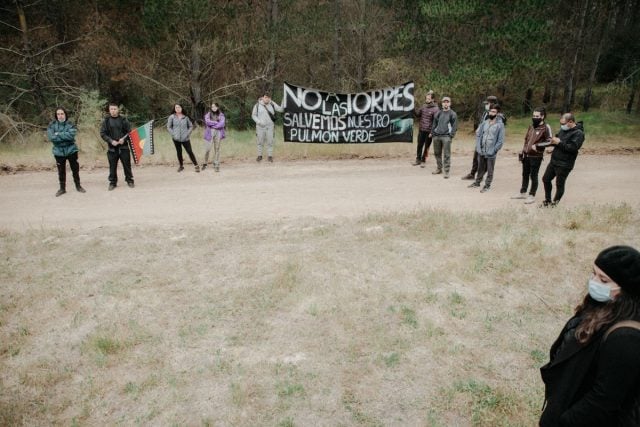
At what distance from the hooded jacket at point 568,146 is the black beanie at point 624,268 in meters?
6.30

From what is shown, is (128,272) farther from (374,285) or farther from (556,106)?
(556,106)

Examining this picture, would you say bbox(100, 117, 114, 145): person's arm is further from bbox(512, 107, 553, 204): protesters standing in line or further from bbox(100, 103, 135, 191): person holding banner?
bbox(512, 107, 553, 204): protesters standing in line

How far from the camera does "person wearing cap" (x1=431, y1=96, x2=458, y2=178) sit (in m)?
10.5

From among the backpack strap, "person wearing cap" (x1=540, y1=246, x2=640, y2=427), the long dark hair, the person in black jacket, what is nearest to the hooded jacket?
the person in black jacket

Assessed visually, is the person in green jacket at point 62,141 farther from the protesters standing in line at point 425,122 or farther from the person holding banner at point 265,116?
the protesters standing in line at point 425,122

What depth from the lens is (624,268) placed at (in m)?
2.09

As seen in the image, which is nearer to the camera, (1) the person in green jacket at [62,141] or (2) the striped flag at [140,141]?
(1) the person in green jacket at [62,141]

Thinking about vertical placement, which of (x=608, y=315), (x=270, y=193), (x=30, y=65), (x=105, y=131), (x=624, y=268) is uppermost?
(x=30, y=65)

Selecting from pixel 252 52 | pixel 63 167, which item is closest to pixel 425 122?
pixel 63 167

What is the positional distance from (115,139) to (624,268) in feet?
33.4

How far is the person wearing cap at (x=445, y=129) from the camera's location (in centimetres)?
1046

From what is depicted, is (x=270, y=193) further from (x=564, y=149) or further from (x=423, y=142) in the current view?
(x=564, y=149)

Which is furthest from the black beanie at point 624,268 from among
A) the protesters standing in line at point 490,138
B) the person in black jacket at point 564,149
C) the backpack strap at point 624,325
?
the protesters standing in line at point 490,138

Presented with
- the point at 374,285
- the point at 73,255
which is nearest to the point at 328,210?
the point at 374,285
